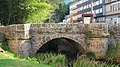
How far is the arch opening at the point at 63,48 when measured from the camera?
30.9 m

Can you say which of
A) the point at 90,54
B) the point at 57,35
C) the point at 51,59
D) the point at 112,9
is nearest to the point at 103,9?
the point at 112,9

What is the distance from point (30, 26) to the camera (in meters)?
27.6

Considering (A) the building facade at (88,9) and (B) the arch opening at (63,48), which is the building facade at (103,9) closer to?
(A) the building facade at (88,9)

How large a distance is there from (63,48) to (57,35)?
8.41 meters

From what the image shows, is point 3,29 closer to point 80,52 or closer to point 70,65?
point 70,65

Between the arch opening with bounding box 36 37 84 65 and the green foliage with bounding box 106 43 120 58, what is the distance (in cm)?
244

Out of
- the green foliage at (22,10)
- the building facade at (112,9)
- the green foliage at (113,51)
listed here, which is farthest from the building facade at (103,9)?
the green foliage at (113,51)

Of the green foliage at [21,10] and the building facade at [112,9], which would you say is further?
the building facade at [112,9]

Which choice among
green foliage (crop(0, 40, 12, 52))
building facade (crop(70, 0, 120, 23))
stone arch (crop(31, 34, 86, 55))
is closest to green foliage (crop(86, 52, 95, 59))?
stone arch (crop(31, 34, 86, 55))

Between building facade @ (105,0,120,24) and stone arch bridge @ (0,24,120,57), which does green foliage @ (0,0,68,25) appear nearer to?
stone arch bridge @ (0,24,120,57)

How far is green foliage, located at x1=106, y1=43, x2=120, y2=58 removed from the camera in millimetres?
28336

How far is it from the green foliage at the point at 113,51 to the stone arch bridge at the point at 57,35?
45 centimetres

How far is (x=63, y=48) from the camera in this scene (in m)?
36.6

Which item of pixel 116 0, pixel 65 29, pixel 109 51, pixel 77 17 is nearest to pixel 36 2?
pixel 65 29
